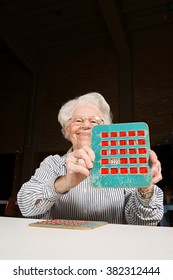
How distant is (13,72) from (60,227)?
5.25 m

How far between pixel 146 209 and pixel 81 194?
0.28 meters

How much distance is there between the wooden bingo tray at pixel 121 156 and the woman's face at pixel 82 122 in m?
0.27

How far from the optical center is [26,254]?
0.98 ft

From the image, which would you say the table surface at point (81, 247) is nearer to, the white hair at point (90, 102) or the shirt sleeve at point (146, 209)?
the shirt sleeve at point (146, 209)

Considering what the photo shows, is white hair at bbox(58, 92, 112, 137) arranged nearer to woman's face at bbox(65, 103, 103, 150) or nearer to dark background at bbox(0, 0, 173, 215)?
woman's face at bbox(65, 103, 103, 150)

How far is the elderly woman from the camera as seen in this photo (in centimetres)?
66

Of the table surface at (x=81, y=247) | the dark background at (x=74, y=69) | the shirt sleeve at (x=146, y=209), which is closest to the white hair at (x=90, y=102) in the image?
the shirt sleeve at (x=146, y=209)

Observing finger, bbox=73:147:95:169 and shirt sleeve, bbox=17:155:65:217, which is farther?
shirt sleeve, bbox=17:155:65:217

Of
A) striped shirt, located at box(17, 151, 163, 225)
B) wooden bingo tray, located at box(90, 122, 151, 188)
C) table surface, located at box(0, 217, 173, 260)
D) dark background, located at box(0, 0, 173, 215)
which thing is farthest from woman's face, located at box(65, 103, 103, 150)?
dark background, located at box(0, 0, 173, 215)

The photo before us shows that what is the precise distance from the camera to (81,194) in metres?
0.91

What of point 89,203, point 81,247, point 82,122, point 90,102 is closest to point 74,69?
point 90,102

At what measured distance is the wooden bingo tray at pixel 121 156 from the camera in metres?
0.51

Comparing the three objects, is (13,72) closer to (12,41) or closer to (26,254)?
(12,41)


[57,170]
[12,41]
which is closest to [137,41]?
[12,41]
